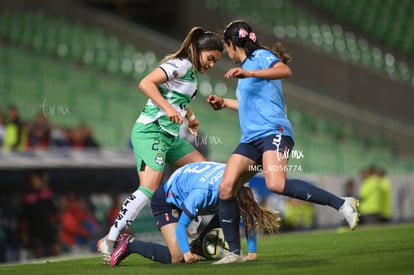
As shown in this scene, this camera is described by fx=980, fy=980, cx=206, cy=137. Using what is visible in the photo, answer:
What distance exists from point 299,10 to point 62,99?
39.0ft

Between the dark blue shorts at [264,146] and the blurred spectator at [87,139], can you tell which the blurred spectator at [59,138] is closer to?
the blurred spectator at [87,139]

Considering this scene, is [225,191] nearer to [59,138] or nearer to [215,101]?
[215,101]

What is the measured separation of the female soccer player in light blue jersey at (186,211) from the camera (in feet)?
29.8

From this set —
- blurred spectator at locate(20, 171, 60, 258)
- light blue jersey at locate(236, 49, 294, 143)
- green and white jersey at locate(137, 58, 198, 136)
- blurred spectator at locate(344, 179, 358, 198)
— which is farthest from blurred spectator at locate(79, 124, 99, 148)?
light blue jersey at locate(236, 49, 294, 143)

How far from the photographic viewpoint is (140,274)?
27.6 ft

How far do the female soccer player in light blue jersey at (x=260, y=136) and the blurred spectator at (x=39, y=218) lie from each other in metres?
7.95

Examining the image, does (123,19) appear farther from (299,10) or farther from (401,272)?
(401,272)

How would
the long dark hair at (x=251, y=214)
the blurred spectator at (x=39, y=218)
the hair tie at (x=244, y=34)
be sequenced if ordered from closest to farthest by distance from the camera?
the hair tie at (x=244, y=34) → the long dark hair at (x=251, y=214) → the blurred spectator at (x=39, y=218)

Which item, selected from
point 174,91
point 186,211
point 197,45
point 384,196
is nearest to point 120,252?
point 186,211

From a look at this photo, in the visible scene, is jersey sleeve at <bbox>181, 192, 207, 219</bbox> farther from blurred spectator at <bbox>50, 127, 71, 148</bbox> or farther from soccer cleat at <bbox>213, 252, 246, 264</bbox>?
blurred spectator at <bbox>50, 127, 71, 148</bbox>

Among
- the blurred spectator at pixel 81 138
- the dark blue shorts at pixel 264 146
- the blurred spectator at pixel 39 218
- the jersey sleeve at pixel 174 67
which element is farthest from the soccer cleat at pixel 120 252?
the blurred spectator at pixel 81 138

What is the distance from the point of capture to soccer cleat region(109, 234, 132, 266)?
9.52m

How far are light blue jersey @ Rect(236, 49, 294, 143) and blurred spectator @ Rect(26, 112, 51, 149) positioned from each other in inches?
356

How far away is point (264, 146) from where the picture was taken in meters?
8.81
